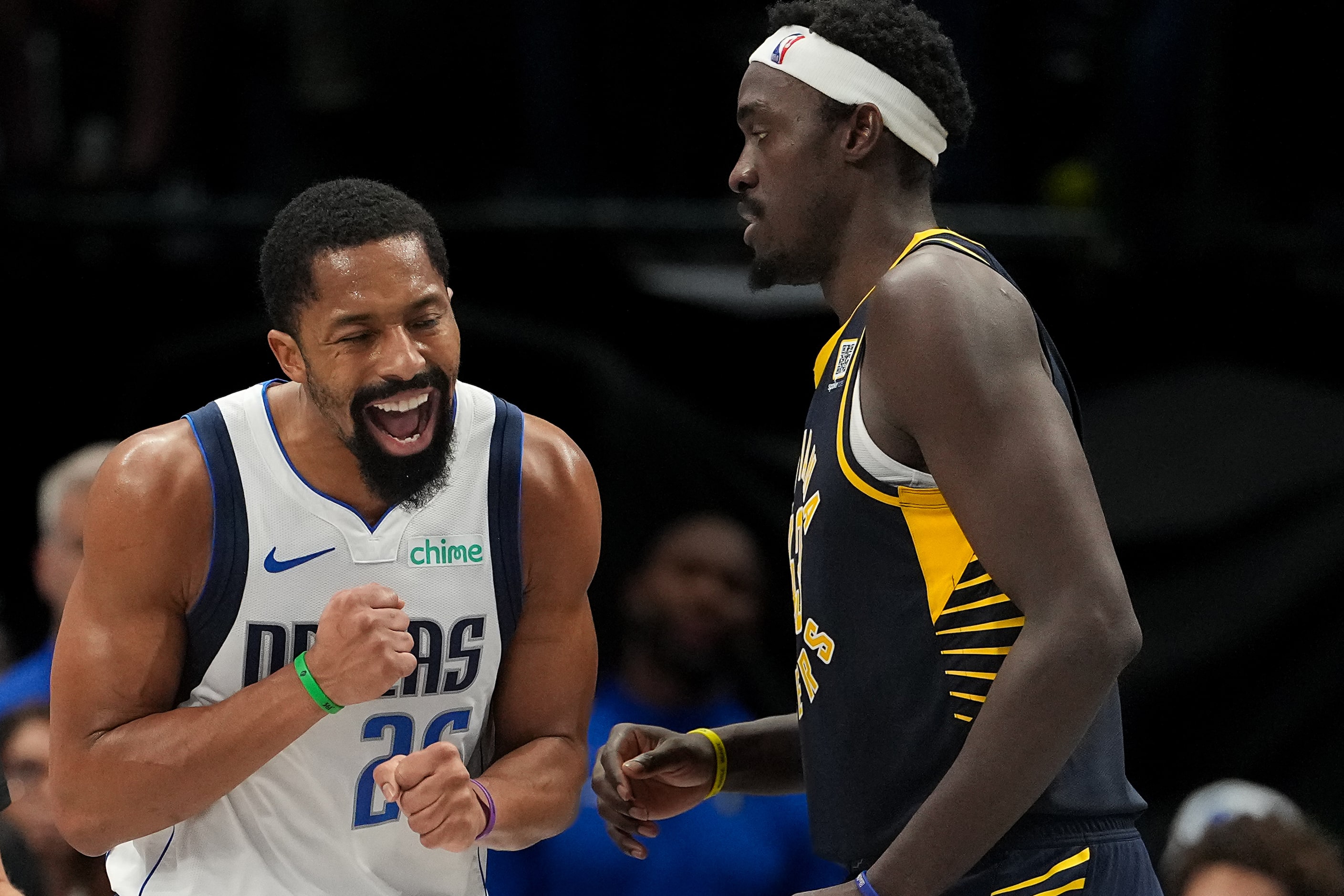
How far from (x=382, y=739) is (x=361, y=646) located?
32cm

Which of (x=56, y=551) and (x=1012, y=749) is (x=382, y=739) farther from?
(x=56, y=551)

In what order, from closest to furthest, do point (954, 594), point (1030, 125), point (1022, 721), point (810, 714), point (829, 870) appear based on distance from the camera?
1. point (1022, 721)
2. point (954, 594)
3. point (810, 714)
4. point (829, 870)
5. point (1030, 125)

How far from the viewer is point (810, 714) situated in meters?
2.37

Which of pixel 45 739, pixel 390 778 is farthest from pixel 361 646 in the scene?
pixel 45 739

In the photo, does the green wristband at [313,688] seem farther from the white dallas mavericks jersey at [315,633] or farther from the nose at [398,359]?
the nose at [398,359]

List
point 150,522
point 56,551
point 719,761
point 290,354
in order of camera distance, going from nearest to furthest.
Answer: point 150,522
point 290,354
point 719,761
point 56,551

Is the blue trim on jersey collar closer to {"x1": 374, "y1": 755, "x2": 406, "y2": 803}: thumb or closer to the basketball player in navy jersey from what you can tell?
{"x1": 374, "y1": 755, "x2": 406, "y2": 803}: thumb

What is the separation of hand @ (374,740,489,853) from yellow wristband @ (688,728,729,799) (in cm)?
52

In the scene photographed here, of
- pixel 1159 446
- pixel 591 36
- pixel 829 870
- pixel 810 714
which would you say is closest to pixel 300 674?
pixel 810 714

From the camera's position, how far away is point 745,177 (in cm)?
247

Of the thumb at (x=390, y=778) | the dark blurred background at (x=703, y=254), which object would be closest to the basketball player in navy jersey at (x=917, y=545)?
the thumb at (x=390, y=778)

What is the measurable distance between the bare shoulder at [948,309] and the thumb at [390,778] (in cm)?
91

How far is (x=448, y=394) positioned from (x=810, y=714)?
2.45 feet

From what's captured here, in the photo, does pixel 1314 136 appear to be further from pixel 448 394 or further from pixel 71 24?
pixel 71 24
